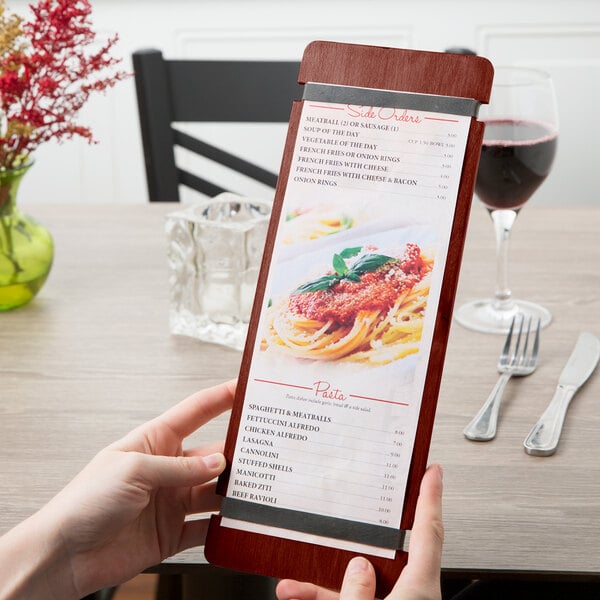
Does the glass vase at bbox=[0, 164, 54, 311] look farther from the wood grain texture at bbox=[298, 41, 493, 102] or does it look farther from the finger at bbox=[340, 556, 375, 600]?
the finger at bbox=[340, 556, 375, 600]

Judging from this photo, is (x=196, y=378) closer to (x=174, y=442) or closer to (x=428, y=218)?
(x=174, y=442)

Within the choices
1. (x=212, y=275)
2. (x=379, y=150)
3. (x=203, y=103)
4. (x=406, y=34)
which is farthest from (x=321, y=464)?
(x=406, y=34)

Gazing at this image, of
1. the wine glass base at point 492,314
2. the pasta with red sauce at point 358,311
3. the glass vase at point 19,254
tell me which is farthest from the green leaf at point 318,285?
the glass vase at point 19,254

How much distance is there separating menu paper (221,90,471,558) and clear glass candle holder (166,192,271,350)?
25 cm

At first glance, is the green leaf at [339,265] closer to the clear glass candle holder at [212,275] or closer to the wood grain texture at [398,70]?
the wood grain texture at [398,70]

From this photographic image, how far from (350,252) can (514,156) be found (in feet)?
1.00

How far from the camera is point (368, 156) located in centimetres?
67

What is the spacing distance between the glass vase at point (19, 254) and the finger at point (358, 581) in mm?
587

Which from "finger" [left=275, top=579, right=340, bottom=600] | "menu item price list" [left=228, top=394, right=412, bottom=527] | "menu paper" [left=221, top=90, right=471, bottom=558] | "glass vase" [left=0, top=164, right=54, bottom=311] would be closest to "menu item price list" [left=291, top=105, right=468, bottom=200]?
"menu paper" [left=221, top=90, right=471, bottom=558]

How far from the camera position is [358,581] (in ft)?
1.93

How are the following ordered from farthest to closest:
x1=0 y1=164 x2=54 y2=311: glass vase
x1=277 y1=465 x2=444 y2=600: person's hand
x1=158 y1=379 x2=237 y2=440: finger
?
x1=0 y1=164 x2=54 y2=311: glass vase → x1=158 y1=379 x2=237 y2=440: finger → x1=277 y1=465 x2=444 y2=600: person's hand

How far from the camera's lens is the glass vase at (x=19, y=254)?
3.30ft

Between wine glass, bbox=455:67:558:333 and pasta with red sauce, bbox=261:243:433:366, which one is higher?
wine glass, bbox=455:67:558:333

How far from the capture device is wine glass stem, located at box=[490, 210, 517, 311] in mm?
974
